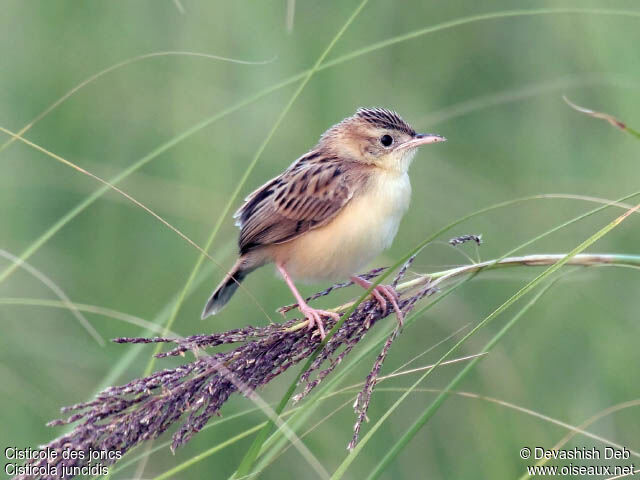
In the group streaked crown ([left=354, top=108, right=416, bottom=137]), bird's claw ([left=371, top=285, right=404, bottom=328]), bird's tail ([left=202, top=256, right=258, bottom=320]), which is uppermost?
streaked crown ([left=354, top=108, right=416, bottom=137])

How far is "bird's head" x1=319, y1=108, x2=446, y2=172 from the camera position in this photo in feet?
14.3

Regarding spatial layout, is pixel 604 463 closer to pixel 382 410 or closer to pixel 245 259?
pixel 382 410

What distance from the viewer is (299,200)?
4211mm

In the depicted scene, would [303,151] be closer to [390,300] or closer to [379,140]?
[379,140]

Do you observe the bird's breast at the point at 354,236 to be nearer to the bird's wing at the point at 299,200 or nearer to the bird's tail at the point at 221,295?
the bird's wing at the point at 299,200

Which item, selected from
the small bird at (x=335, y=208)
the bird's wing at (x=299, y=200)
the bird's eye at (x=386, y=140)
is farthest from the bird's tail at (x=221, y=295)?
the bird's eye at (x=386, y=140)

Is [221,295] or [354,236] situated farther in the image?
[221,295]

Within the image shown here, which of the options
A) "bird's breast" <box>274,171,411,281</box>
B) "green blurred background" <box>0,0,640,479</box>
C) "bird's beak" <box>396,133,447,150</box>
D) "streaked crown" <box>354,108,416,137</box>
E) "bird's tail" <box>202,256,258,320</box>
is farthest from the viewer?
"green blurred background" <box>0,0,640,479</box>

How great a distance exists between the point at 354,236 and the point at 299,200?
0.34 m

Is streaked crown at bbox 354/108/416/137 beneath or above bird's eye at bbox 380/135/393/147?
above

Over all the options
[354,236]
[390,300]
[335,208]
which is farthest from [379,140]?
[390,300]

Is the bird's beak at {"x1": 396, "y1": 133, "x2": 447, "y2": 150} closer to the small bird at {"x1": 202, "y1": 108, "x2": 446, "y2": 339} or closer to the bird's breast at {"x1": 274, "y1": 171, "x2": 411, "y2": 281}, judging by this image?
the small bird at {"x1": 202, "y1": 108, "x2": 446, "y2": 339}

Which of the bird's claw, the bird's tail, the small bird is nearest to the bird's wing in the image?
the small bird

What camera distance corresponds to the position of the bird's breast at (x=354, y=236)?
159 inches
